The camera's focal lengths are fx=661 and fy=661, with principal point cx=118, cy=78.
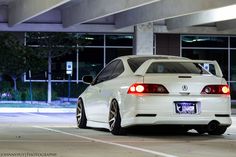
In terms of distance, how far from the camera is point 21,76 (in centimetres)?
3962

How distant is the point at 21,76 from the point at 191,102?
2894cm

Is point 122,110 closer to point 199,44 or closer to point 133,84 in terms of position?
point 133,84

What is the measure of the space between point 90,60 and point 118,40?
212 centimetres

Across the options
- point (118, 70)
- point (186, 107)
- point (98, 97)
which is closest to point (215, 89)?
point (186, 107)

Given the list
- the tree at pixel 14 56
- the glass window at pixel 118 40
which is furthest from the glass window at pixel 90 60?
the tree at pixel 14 56

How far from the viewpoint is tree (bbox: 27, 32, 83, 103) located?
122 ft

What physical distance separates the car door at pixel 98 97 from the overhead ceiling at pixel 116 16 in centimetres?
882

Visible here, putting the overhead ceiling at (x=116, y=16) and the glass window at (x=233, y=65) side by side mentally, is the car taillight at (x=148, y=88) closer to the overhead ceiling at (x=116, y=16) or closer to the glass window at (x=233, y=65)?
the overhead ceiling at (x=116, y=16)

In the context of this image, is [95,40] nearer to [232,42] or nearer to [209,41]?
[209,41]

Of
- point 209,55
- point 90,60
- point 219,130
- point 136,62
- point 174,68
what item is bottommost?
point 219,130

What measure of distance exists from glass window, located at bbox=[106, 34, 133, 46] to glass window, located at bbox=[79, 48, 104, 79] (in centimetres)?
75

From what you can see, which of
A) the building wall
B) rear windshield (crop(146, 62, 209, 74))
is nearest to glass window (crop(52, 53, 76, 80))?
the building wall

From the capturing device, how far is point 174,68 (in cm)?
1231

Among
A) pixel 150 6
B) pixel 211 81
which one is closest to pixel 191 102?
pixel 211 81
